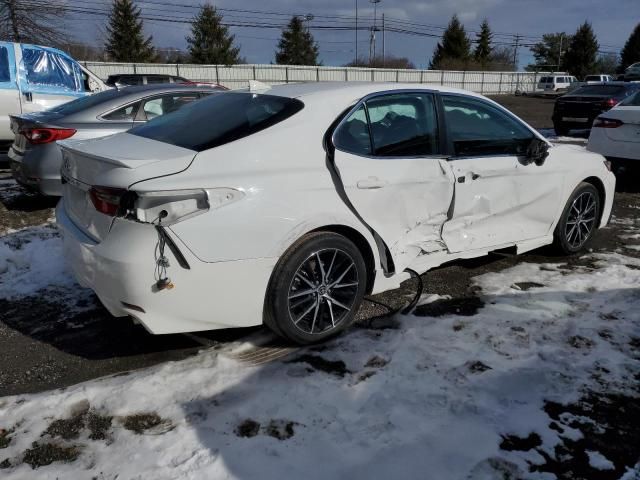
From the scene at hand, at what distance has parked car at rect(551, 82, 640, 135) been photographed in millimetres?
14727

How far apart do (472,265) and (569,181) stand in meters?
1.13

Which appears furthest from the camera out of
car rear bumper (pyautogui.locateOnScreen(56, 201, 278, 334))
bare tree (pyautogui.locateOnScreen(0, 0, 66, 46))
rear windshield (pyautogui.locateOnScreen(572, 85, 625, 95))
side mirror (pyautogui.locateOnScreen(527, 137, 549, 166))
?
bare tree (pyautogui.locateOnScreen(0, 0, 66, 46))

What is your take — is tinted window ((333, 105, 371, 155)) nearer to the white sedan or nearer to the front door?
the white sedan

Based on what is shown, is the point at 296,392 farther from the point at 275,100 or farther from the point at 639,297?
the point at 639,297

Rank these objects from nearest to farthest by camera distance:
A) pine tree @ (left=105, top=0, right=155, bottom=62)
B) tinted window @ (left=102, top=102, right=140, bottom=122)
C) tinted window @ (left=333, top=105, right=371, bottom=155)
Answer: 1. tinted window @ (left=333, top=105, right=371, bottom=155)
2. tinted window @ (left=102, top=102, right=140, bottom=122)
3. pine tree @ (left=105, top=0, right=155, bottom=62)

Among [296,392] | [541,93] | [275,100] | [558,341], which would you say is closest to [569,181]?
[558,341]

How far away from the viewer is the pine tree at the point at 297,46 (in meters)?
55.4

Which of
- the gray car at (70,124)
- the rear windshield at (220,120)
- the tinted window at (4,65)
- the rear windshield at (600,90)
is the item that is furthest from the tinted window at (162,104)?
the rear windshield at (600,90)

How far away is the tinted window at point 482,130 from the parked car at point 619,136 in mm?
4328

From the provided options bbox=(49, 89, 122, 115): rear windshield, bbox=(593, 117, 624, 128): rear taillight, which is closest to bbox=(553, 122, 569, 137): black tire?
bbox=(593, 117, 624, 128): rear taillight

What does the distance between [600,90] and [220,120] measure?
15.0m

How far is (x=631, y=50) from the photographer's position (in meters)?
63.3

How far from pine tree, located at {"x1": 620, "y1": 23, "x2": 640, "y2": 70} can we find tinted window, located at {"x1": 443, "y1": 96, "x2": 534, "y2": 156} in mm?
69082

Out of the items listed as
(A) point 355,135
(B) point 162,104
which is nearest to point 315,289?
(A) point 355,135
